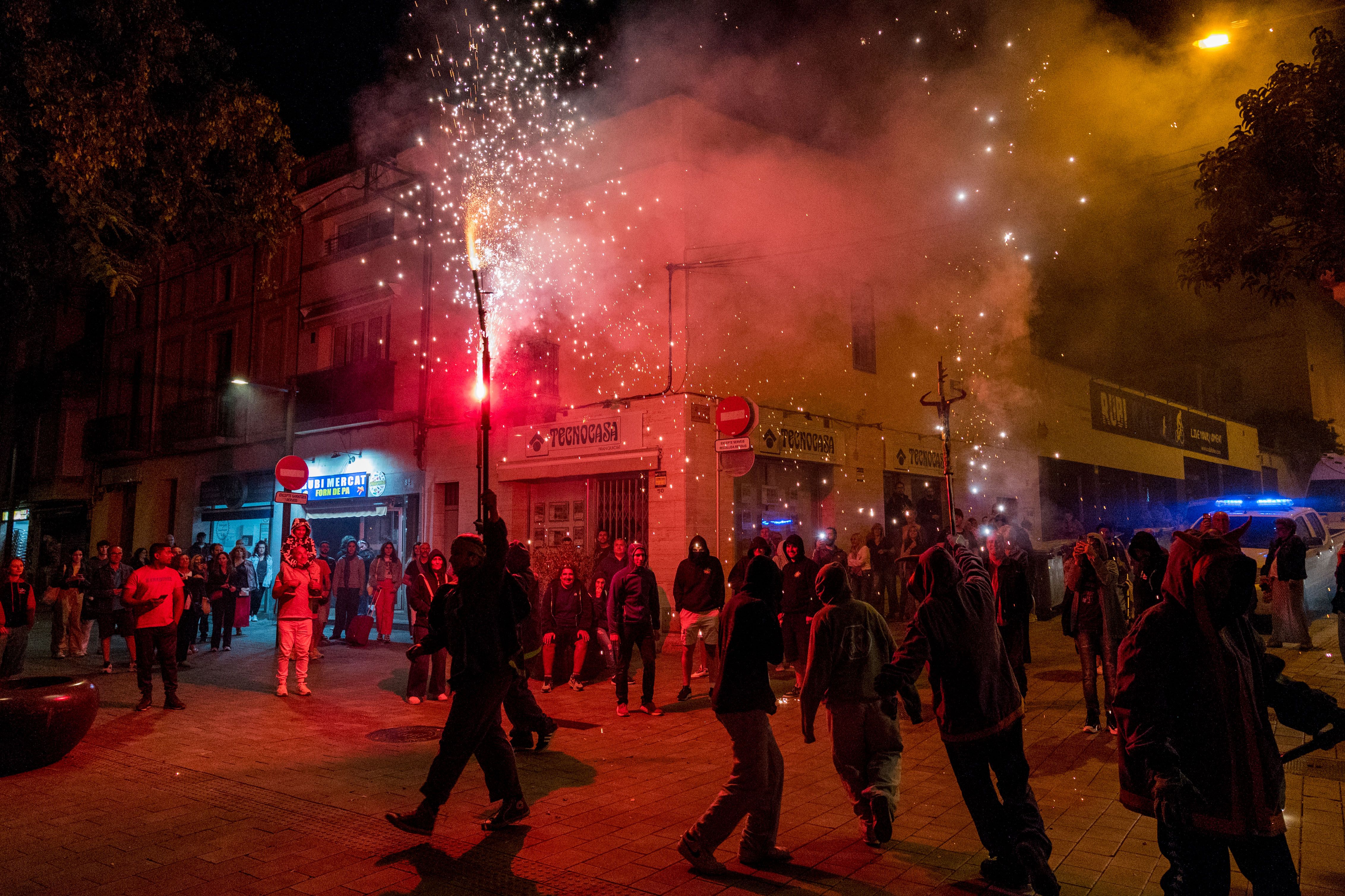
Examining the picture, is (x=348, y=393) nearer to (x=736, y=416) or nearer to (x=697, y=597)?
(x=736, y=416)

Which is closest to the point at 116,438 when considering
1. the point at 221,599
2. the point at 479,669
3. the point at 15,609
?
the point at 221,599

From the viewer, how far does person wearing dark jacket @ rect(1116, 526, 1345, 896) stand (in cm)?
257

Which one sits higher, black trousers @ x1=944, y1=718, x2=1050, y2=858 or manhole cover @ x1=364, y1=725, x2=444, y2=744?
black trousers @ x1=944, y1=718, x2=1050, y2=858

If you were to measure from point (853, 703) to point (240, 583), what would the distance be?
12631mm

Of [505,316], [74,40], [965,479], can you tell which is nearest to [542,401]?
[505,316]

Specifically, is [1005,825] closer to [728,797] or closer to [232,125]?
[728,797]

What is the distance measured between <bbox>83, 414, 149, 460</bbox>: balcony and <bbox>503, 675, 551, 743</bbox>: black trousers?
21.0m

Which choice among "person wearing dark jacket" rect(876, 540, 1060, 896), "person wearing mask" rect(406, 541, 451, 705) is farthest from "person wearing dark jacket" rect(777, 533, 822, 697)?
"person wearing dark jacket" rect(876, 540, 1060, 896)

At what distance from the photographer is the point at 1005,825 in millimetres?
3516

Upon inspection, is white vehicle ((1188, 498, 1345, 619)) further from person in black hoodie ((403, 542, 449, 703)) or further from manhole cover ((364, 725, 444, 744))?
manhole cover ((364, 725, 444, 744))

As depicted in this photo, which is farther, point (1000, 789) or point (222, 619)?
point (222, 619)

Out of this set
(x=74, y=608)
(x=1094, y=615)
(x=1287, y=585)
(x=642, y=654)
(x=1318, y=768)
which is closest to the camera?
(x=1318, y=768)

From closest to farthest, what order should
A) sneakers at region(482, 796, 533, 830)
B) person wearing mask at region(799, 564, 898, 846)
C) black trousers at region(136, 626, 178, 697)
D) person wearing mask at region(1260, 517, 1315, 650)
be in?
person wearing mask at region(799, 564, 898, 846) → sneakers at region(482, 796, 533, 830) → black trousers at region(136, 626, 178, 697) → person wearing mask at region(1260, 517, 1315, 650)

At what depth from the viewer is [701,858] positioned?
3766 mm
